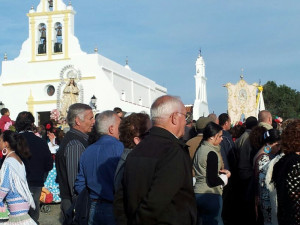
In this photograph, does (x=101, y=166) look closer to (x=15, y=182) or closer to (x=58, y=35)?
(x=15, y=182)

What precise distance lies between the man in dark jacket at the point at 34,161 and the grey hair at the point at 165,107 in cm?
446

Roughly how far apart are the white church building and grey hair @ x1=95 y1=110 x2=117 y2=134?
35.5 metres

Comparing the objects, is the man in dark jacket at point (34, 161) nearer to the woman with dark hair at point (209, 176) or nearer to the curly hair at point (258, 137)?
the woman with dark hair at point (209, 176)

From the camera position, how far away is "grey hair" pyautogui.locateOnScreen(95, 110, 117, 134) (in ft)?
21.0

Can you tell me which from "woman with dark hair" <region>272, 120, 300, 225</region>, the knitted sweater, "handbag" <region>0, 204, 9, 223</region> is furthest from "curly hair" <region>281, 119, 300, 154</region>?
"handbag" <region>0, 204, 9, 223</region>

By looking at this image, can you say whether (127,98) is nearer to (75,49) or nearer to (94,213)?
(75,49)

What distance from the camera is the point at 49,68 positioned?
44.1 meters

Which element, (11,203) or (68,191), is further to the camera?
(11,203)

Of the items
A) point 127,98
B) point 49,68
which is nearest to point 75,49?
point 49,68

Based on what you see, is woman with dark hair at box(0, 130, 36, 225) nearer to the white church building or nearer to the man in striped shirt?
the man in striped shirt

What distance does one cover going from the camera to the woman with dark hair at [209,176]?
7.86 metres

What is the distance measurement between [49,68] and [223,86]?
1551 cm

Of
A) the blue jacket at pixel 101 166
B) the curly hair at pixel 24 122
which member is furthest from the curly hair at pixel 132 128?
the curly hair at pixel 24 122

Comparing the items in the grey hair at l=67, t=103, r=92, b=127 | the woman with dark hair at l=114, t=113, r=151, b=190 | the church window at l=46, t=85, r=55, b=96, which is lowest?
the woman with dark hair at l=114, t=113, r=151, b=190
